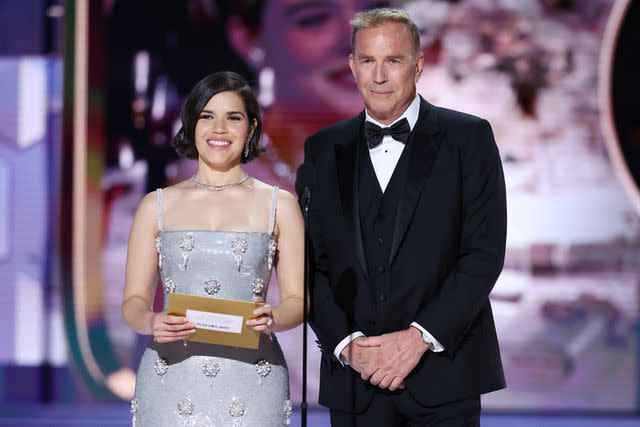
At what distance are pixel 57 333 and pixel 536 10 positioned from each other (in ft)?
11.0

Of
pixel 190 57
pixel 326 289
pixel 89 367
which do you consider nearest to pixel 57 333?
pixel 89 367

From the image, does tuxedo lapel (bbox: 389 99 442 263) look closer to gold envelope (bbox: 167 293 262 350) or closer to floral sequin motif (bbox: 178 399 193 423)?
gold envelope (bbox: 167 293 262 350)

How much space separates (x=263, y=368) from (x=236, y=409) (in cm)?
14

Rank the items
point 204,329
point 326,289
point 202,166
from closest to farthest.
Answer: point 204,329 < point 326,289 < point 202,166

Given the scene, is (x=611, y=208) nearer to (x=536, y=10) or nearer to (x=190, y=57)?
(x=536, y=10)

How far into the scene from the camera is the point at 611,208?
5445 mm

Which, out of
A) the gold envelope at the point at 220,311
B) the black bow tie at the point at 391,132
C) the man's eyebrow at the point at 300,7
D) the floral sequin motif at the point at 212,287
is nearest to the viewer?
the gold envelope at the point at 220,311

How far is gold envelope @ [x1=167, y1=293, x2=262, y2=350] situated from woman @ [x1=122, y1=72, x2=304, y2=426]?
21 centimetres

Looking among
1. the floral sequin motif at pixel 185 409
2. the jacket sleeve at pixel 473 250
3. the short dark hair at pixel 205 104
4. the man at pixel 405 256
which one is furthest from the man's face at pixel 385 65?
the floral sequin motif at pixel 185 409

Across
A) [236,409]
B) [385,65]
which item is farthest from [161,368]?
[385,65]

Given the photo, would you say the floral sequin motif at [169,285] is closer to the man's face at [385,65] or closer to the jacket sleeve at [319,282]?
the jacket sleeve at [319,282]

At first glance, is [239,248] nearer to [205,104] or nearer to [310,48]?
[205,104]

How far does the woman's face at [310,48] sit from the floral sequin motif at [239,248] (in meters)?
2.81

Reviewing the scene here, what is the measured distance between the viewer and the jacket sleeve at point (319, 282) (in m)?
2.56
